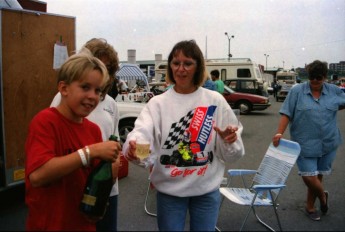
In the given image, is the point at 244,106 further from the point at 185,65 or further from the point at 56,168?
the point at 56,168

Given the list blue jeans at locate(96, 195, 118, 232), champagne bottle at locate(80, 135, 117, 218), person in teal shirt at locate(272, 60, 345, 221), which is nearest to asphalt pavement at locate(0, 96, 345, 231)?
person in teal shirt at locate(272, 60, 345, 221)

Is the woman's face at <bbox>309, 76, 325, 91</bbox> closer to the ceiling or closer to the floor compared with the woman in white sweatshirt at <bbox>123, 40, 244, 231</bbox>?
closer to the ceiling

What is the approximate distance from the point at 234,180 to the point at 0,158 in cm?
367

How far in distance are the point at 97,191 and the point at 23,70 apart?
10.9ft

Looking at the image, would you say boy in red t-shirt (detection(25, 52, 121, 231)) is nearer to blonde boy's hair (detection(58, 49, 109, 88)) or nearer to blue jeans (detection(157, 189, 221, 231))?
blonde boy's hair (detection(58, 49, 109, 88))

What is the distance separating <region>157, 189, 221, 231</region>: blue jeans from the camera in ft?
7.51

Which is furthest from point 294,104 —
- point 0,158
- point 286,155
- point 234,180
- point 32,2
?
point 32,2

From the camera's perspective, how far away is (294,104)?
4512 mm

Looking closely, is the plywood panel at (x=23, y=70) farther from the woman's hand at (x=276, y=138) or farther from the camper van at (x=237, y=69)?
the camper van at (x=237, y=69)

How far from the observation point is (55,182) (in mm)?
1693

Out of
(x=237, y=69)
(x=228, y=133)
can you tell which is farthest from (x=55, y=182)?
(x=237, y=69)

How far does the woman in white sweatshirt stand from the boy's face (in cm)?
48

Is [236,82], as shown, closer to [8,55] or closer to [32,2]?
[32,2]

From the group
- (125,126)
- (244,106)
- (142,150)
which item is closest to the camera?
(142,150)
